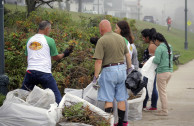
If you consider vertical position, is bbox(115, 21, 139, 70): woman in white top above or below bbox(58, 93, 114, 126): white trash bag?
above

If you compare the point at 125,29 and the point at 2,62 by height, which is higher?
the point at 125,29

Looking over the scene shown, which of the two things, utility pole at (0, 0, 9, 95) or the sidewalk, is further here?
the sidewalk

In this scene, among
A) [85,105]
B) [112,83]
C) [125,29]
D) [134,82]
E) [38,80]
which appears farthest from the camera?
[125,29]

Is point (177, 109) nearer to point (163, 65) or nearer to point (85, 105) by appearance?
point (163, 65)

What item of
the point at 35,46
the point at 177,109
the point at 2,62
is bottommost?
the point at 177,109

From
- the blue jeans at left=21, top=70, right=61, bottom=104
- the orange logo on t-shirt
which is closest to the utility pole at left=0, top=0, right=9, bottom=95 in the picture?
the blue jeans at left=21, top=70, right=61, bottom=104

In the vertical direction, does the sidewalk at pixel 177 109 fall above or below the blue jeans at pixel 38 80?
below

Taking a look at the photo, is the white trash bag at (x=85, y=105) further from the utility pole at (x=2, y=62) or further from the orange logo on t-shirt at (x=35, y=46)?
the utility pole at (x=2, y=62)

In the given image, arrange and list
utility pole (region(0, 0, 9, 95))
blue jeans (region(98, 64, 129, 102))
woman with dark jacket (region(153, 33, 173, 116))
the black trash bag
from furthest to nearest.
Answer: woman with dark jacket (region(153, 33, 173, 116)), utility pole (region(0, 0, 9, 95)), the black trash bag, blue jeans (region(98, 64, 129, 102))

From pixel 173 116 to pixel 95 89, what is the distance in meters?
2.27

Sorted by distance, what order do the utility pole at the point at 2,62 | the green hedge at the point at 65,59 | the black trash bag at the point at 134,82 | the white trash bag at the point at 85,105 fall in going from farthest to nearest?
the green hedge at the point at 65,59 < the utility pole at the point at 2,62 < the black trash bag at the point at 134,82 < the white trash bag at the point at 85,105

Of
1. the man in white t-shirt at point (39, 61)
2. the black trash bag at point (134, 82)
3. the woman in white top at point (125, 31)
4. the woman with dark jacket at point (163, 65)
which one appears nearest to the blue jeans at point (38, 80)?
the man in white t-shirt at point (39, 61)

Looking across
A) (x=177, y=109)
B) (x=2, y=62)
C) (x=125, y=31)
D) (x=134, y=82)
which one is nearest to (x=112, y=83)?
(x=134, y=82)

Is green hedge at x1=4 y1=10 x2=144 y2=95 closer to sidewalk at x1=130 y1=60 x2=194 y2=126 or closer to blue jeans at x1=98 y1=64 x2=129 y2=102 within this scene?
sidewalk at x1=130 y1=60 x2=194 y2=126
